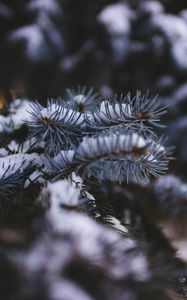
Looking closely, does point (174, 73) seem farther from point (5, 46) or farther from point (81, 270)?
point (81, 270)

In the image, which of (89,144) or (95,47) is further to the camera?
(95,47)

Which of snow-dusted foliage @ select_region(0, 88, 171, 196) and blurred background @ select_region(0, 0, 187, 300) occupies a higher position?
blurred background @ select_region(0, 0, 187, 300)

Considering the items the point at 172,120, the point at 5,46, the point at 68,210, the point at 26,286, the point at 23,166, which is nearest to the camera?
the point at 26,286

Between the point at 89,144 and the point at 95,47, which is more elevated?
the point at 95,47

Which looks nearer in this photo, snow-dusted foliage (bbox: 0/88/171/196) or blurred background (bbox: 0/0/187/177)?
snow-dusted foliage (bbox: 0/88/171/196)

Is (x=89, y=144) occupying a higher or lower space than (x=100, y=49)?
lower

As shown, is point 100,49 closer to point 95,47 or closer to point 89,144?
point 95,47

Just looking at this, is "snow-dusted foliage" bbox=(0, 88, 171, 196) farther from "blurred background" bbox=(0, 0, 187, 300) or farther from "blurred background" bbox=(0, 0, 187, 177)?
"blurred background" bbox=(0, 0, 187, 177)

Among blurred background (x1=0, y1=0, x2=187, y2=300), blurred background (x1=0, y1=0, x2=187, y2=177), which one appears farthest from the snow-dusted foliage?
blurred background (x1=0, y1=0, x2=187, y2=177)

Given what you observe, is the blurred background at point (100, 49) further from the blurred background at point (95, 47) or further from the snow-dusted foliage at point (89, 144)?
the snow-dusted foliage at point (89, 144)

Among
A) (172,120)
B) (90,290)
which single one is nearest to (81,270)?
(90,290)

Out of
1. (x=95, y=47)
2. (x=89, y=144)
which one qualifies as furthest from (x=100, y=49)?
(x=89, y=144)
